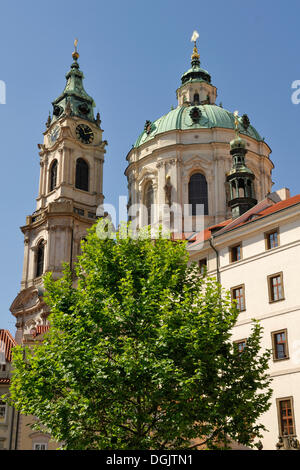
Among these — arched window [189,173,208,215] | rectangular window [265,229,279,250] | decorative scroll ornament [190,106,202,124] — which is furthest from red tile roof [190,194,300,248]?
decorative scroll ornament [190,106,202,124]

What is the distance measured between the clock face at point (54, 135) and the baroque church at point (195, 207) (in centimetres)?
12

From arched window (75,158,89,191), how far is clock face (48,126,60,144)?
4238 mm

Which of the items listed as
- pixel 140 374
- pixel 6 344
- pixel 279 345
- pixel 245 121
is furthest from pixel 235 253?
pixel 245 121

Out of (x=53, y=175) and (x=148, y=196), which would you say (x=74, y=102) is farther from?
(x=148, y=196)

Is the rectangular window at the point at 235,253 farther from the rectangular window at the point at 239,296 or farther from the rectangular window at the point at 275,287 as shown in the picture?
the rectangular window at the point at 275,287

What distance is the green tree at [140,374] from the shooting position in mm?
24484

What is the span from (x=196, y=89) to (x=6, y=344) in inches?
1613

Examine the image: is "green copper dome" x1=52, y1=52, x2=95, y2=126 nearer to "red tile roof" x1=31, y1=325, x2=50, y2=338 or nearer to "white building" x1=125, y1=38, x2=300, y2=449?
"white building" x1=125, y1=38, x2=300, y2=449

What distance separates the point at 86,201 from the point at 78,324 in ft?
168

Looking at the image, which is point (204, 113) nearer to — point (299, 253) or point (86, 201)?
point (86, 201)
